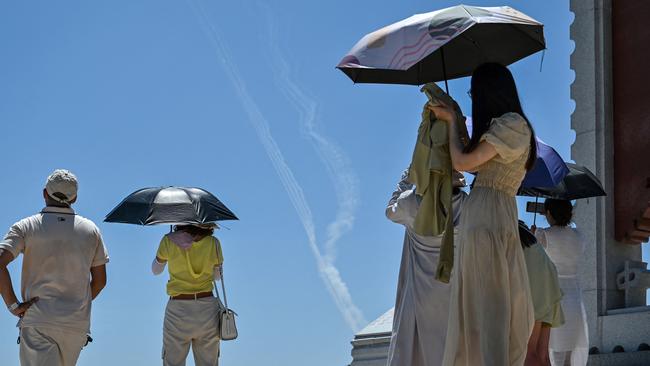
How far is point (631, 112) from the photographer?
12.9m

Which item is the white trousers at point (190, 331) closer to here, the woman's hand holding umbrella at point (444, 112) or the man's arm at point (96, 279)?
the man's arm at point (96, 279)

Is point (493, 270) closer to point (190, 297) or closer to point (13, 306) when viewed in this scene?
point (13, 306)

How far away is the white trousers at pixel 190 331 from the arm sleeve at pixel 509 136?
470cm

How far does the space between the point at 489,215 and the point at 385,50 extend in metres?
1.34

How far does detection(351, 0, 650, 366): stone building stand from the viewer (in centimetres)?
1244

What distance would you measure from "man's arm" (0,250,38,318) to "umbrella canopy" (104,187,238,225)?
8.33 feet

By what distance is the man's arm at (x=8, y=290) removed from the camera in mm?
8250

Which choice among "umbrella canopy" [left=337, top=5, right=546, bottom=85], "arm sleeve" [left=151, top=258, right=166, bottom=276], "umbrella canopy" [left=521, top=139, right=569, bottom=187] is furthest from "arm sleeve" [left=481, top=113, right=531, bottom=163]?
"arm sleeve" [left=151, top=258, right=166, bottom=276]

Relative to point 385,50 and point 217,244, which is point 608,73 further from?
point 385,50

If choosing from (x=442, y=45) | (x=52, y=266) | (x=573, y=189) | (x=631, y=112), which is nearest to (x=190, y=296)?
(x=52, y=266)

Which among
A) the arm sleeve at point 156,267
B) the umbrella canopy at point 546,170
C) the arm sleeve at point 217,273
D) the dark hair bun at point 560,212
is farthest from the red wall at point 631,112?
the arm sleeve at point 156,267

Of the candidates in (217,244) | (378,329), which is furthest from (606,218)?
(217,244)

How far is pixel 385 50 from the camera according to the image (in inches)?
282

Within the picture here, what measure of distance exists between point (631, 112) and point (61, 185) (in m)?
7.10
